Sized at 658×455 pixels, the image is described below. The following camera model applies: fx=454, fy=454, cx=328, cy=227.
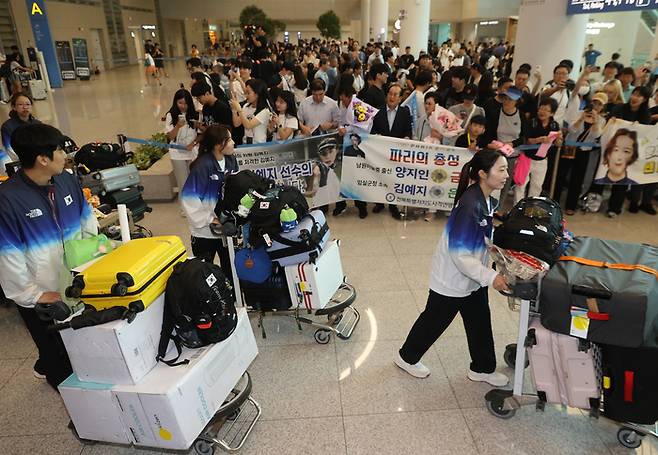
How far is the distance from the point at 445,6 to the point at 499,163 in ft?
113

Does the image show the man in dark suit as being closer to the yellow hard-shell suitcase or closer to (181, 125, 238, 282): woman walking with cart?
(181, 125, 238, 282): woman walking with cart

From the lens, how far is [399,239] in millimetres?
5527

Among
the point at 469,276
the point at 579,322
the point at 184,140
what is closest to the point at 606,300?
the point at 579,322

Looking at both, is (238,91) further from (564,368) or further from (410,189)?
(564,368)

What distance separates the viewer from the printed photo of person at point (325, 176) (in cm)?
586

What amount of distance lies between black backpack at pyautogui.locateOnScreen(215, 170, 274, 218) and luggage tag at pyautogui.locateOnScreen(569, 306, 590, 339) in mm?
2162

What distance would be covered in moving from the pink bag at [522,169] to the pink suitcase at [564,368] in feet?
11.6

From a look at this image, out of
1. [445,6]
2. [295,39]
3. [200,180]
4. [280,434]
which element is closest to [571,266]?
[280,434]

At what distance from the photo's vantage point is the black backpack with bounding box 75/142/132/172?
5.41 metres

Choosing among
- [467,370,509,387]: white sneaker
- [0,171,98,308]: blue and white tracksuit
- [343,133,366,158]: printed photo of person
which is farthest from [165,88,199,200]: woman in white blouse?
[467,370,509,387]: white sneaker

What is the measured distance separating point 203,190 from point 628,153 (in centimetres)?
533

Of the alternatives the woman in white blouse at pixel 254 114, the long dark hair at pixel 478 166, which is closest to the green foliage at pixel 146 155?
the woman in white blouse at pixel 254 114

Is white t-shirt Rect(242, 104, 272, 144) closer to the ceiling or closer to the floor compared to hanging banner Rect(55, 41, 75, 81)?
closer to the floor

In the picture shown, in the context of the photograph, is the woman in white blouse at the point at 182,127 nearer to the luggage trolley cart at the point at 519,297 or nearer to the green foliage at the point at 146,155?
the green foliage at the point at 146,155
